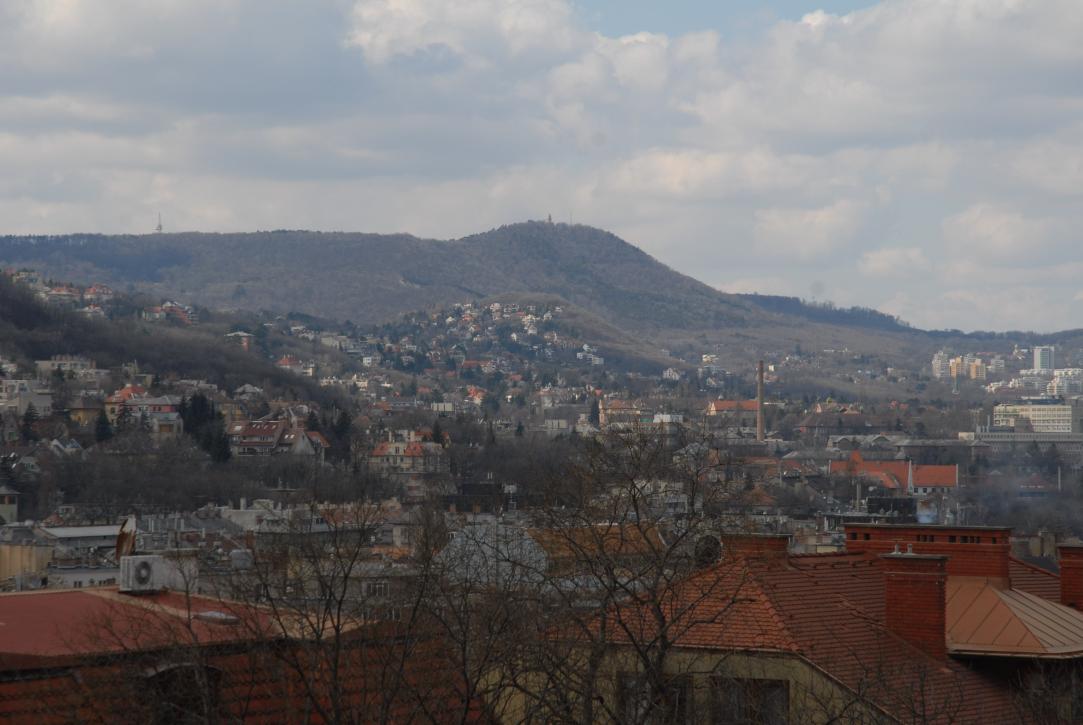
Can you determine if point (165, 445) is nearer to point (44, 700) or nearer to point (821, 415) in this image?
point (44, 700)

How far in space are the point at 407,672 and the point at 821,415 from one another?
182 metres

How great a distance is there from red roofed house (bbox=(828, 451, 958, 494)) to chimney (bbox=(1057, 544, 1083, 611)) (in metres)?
92.7

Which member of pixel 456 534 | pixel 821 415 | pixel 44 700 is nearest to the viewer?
pixel 44 700

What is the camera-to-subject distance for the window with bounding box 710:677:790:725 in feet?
37.4

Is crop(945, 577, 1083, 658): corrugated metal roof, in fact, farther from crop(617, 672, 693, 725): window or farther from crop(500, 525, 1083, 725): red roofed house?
crop(617, 672, 693, 725): window

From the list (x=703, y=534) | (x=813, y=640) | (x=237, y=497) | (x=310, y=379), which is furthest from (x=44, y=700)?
(x=310, y=379)

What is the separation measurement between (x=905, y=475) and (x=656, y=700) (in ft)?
364

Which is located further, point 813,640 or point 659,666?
point 813,640

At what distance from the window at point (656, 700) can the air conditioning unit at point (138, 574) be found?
10.6 ft

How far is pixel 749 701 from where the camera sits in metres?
11.6

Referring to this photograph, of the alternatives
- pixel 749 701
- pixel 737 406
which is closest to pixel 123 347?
pixel 737 406

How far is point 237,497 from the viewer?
85.3 metres

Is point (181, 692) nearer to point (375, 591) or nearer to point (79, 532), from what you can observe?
point (375, 591)

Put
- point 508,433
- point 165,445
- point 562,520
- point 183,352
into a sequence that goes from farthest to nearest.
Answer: point 183,352, point 508,433, point 165,445, point 562,520
